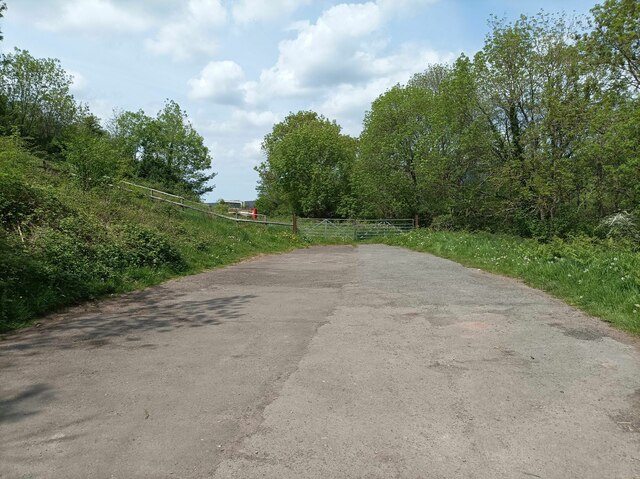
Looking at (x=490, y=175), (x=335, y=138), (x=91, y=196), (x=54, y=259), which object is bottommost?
(x=54, y=259)

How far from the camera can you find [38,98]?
3347 cm

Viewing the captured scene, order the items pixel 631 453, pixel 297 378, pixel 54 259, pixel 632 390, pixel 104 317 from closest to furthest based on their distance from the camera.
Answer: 1. pixel 631 453
2. pixel 632 390
3. pixel 297 378
4. pixel 104 317
5. pixel 54 259

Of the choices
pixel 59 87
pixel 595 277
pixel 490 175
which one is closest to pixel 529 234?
pixel 490 175

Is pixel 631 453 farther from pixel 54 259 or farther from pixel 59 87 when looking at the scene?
pixel 59 87

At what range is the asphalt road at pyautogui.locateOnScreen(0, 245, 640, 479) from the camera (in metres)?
2.96

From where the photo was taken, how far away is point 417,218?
109 ft

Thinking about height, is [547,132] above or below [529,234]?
above

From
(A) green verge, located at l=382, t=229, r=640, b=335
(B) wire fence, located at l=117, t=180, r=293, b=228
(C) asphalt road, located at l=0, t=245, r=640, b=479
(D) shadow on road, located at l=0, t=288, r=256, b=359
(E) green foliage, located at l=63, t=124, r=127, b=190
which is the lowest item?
(D) shadow on road, located at l=0, t=288, r=256, b=359

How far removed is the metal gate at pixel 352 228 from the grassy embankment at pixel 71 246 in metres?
14.8

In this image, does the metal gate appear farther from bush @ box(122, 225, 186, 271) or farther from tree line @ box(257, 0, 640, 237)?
bush @ box(122, 225, 186, 271)

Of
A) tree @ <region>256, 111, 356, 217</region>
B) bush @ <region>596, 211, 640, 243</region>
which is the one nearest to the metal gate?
tree @ <region>256, 111, 356, 217</region>

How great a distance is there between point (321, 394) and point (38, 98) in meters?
38.2

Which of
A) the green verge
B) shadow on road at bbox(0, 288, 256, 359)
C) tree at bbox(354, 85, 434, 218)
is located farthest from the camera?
tree at bbox(354, 85, 434, 218)

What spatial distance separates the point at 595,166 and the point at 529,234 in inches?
208
